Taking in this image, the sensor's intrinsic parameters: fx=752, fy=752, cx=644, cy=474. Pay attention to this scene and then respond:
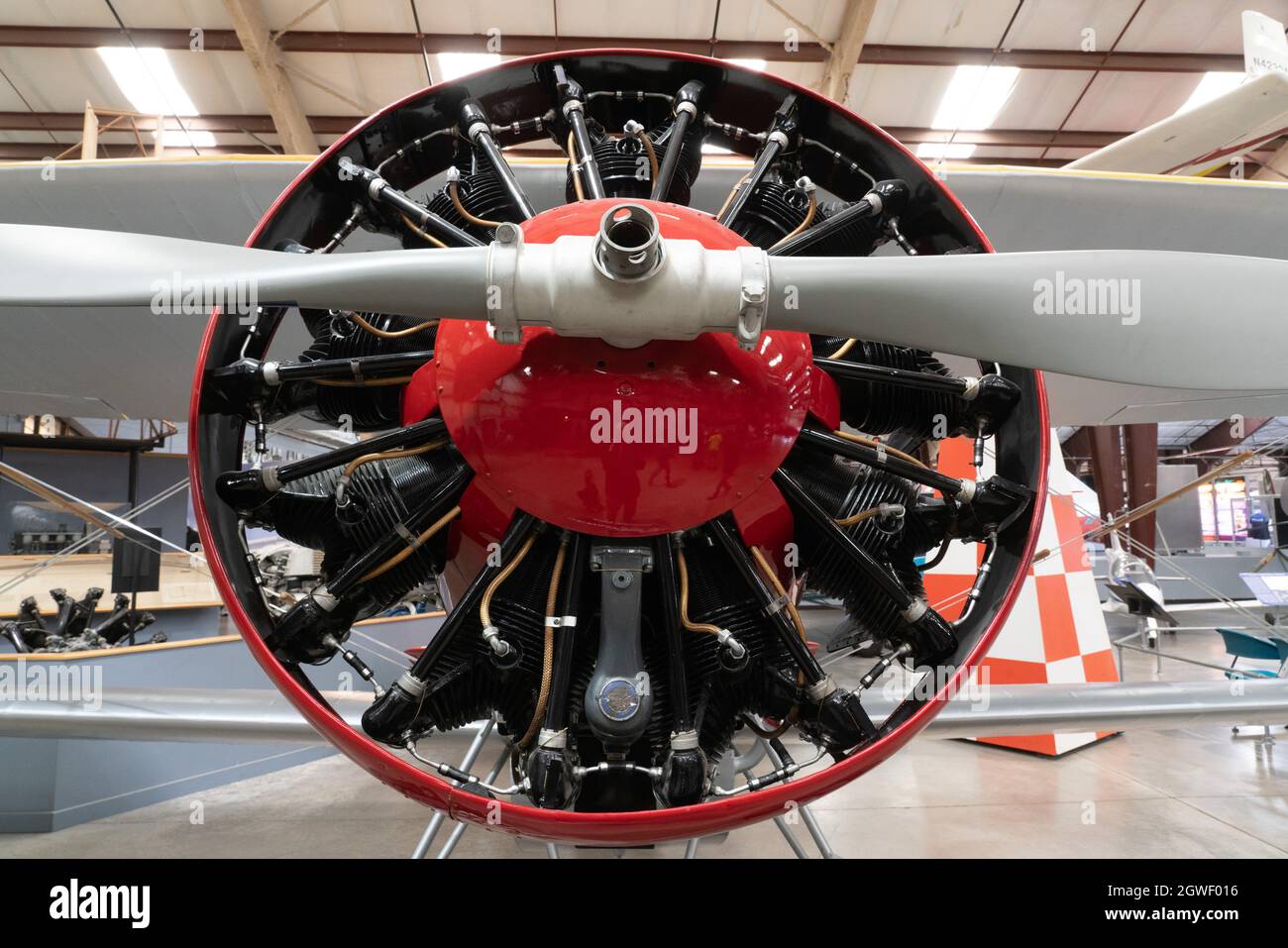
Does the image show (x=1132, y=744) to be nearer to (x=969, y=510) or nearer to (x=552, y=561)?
(x=969, y=510)

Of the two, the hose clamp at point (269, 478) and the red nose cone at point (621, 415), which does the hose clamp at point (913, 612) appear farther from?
the hose clamp at point (269, 478)

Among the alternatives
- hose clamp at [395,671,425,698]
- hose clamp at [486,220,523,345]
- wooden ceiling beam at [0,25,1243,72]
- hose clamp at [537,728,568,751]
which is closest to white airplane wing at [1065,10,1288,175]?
hose clamp at [486,220,523,345]

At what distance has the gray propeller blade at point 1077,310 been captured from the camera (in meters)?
1.24

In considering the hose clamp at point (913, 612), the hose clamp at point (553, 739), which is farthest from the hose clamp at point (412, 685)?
the hose clamp at point (913, 612)

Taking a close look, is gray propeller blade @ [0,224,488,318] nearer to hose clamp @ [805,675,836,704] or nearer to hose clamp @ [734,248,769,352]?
hose clamp @ [734,248,769,352]

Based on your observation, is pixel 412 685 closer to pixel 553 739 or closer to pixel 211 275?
pixel 553 739

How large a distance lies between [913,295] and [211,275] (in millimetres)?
1196

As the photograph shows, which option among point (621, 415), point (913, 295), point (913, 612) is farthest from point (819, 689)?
point (913, 295)

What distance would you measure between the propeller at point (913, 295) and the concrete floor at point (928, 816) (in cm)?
347

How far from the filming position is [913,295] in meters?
1.25

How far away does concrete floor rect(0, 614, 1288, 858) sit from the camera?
13.4 ft

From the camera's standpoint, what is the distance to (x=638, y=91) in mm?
2010

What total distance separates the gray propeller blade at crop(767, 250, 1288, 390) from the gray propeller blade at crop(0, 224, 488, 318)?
0.53 m
